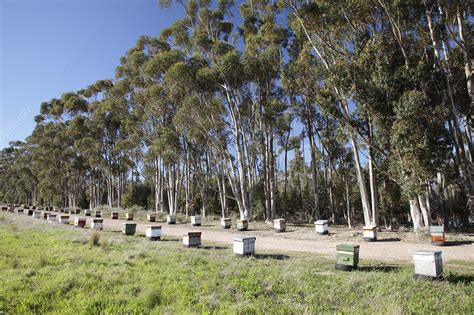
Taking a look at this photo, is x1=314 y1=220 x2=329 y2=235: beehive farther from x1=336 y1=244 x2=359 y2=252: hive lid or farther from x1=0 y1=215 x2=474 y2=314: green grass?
x1=336 y1=244 x2=359 y2=252: hive lid

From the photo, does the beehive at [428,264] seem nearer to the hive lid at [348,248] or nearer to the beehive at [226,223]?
the hive lid at [348,248]

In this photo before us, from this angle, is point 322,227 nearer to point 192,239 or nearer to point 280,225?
point 280,225

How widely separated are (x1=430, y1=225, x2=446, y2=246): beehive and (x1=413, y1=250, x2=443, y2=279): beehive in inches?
224

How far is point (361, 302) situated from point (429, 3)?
642 inches

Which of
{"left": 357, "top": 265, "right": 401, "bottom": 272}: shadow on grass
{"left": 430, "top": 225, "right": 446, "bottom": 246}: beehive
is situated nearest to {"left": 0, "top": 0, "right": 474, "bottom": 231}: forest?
{"left": 430, "top": 225, "right": 446, "bottom": 246}: beehive

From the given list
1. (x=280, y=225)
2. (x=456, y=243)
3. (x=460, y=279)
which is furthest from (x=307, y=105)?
(x=460, y=279)

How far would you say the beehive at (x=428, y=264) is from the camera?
7.14 metres

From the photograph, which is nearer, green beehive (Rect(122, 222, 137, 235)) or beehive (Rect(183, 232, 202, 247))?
beehive (Rect(183, 232, 202, 247))

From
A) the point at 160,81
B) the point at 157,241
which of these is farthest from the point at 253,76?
the point at 157,241

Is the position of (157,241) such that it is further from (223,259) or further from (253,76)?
(253,76)

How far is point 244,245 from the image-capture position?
33.8 feet

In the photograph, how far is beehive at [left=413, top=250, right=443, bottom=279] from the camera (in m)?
7.14

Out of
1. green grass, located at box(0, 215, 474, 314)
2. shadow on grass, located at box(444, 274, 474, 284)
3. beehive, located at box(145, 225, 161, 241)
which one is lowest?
shadow on grass, located at box(444, 274, 474, 284)

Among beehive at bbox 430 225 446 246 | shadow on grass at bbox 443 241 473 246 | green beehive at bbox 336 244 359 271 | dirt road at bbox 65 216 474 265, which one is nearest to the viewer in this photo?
green beehive at bbox 336 244 359 271
